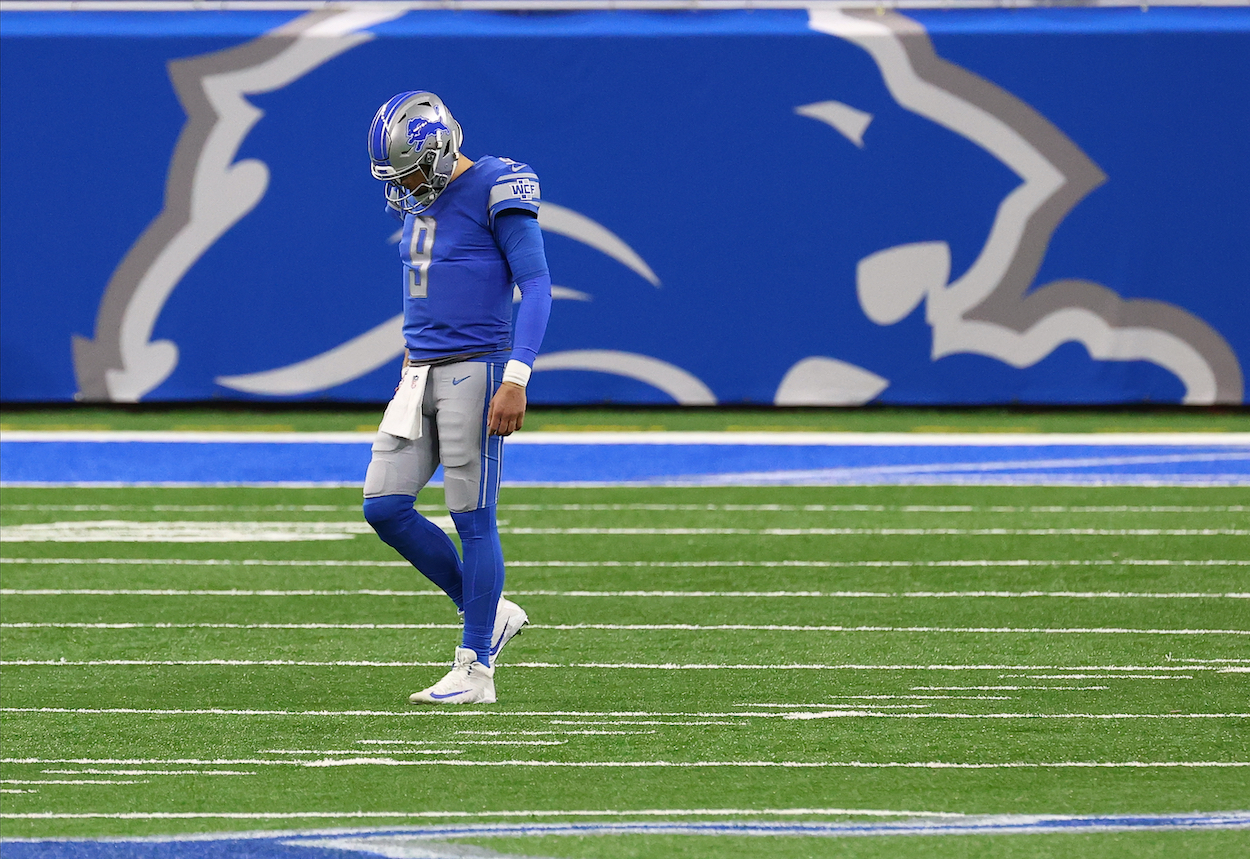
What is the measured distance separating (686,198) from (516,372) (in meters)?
8.00

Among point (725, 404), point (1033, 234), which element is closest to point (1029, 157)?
point (1033, 234)

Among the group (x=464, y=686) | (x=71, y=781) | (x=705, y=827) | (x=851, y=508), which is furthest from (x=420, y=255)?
(x=851, y=508)

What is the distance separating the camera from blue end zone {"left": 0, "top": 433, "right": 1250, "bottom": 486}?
9672 mm

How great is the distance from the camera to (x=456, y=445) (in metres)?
4.78

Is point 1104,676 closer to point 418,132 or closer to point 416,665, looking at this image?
point 416,665

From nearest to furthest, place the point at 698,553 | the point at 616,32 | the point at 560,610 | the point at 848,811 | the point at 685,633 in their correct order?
the point at 848,811
the point at 685,633
the point at 560,610
the point at 698,553
the point at 616,32

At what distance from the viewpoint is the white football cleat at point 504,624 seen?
500 centimetres

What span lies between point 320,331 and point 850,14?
417 cm

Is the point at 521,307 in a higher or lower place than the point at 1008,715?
higher

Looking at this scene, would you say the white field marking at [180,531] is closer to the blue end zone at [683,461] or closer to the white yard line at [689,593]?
the white yard line at [689,593]

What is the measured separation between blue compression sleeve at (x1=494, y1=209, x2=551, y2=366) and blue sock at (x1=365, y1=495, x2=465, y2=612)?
512 mm

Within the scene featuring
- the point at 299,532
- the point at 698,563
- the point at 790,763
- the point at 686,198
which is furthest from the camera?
the point at 686,198

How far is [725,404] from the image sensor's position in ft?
41.9

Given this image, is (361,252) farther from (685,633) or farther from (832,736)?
(832,736)
